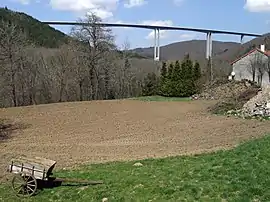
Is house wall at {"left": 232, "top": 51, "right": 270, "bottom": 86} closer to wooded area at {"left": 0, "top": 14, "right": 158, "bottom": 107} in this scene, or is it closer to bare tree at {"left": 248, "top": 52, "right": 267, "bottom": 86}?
bare tree at {"left": 248, "top": 52, "right": 267, "bottom": 86}

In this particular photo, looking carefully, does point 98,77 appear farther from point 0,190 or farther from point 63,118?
point 0,190

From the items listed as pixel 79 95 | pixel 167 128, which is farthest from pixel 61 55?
pixel 167 128

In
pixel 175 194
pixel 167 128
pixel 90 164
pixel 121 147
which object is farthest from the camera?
pixel 167 128

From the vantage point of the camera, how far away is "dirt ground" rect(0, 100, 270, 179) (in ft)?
54.7

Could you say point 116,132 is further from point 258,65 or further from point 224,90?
point 258,65

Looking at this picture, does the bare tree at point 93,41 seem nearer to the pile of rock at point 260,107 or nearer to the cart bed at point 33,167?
the pile of rock at point 260,107

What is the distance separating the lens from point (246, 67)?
207 ft

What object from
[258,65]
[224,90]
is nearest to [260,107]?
[224,90]

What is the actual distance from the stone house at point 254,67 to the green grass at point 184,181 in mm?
50239

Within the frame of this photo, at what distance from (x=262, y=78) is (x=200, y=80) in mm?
10332

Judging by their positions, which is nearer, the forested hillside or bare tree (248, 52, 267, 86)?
bare tree (248, 52, 267, 86)

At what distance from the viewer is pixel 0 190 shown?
11.4m

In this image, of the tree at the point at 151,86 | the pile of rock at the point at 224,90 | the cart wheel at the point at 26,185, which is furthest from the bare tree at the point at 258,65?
the cart wheel at the point at 26,185

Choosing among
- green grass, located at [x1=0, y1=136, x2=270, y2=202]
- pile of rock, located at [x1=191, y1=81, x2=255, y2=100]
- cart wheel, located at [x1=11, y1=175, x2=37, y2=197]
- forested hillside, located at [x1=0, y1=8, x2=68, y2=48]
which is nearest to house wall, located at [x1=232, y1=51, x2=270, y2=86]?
pile of rock, located at [x1=191, y1=81, x2=255, y2=100]
